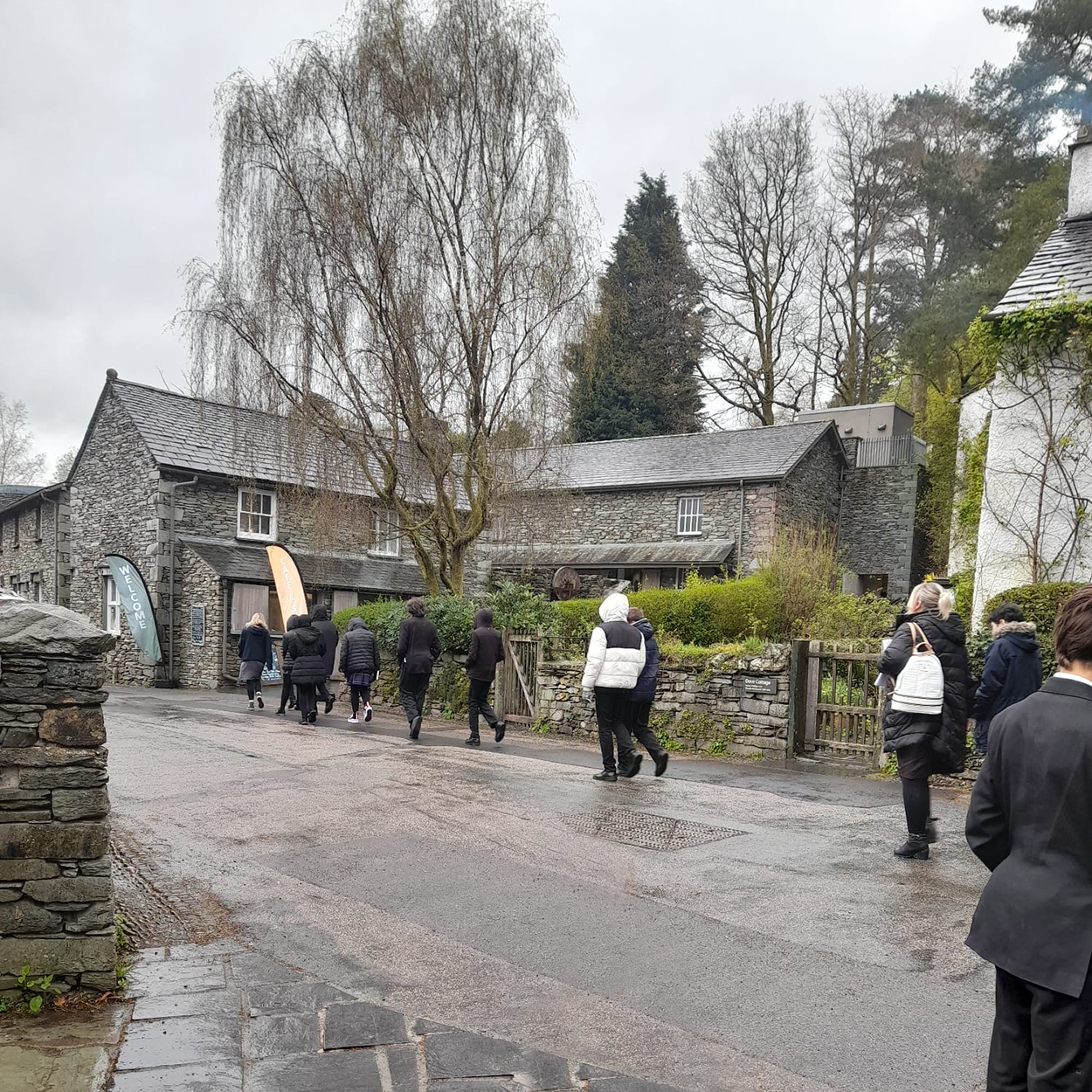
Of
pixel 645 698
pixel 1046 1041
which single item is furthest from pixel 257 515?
pixel 1046 1041

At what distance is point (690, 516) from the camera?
99.2 ft

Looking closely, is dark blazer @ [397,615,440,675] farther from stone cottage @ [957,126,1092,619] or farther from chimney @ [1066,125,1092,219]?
chimney @ [1066,125,1092,219]

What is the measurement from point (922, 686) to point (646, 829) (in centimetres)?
239

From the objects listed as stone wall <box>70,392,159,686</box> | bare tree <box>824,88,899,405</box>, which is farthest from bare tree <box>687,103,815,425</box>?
stone wall <box>70,392,159,686</box>

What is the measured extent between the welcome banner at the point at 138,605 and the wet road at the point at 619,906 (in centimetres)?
1454

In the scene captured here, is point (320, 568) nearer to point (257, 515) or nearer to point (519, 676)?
point (257, 515)

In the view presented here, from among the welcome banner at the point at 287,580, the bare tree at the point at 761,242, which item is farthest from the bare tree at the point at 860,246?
the welcome banner at the point at 287,580

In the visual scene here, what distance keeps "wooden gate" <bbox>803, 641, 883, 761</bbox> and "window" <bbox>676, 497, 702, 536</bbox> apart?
17.5 meters

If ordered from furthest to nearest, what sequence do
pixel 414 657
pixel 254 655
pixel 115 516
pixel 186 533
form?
pixel 115 516 → pixel 186 533 → pixel 254 655 → pixel 414 657

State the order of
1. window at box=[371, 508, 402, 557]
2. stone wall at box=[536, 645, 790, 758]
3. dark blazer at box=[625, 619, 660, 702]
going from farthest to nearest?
window at box=[371, 508, 402, 557] < stone wall at box=[536, 645, 790, 758] < dark blazer at box=[625, 619, 660, 702]

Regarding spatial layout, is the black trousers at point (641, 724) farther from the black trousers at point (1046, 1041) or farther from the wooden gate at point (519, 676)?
the black trousers at point (1046, 1041)

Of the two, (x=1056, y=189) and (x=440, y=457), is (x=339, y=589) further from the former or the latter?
(x=1056, y=189)

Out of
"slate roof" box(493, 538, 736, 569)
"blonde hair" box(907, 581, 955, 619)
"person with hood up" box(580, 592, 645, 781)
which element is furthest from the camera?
"slate roof" box(493, 538, 736, 569)

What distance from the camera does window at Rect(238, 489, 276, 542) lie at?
26.1 metres
